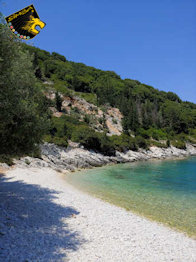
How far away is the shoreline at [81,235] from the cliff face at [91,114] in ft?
155

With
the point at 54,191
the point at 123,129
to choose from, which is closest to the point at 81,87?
the point at 123,129

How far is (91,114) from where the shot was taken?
2707 inches

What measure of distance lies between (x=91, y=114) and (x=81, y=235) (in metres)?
60.2

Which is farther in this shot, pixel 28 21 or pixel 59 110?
pixel 59 110

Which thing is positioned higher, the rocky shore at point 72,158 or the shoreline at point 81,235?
the rocky shore at point 72,158

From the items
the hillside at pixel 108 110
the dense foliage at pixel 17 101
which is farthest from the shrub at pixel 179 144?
the dense foliage at pixel 17 101

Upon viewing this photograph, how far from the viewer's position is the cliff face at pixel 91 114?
6275cm

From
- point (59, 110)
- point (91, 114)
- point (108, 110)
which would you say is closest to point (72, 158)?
point (59, 110)

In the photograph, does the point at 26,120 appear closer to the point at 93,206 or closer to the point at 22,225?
the point at 22,225

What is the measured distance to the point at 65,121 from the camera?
55219mm

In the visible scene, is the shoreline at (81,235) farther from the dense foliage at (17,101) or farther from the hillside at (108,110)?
the hillside at (108,110)

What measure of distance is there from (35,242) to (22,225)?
6.51 ft

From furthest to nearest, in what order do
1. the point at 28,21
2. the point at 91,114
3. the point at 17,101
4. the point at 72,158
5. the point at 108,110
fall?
the point at 108,110 → the point at 91,114 → the point at 72,158 → the point at 28,21 → the point at 17,101

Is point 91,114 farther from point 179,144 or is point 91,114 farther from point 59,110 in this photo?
point 179,144
